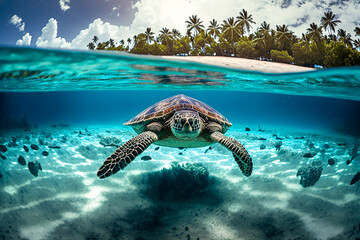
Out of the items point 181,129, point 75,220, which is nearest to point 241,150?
point 181,129

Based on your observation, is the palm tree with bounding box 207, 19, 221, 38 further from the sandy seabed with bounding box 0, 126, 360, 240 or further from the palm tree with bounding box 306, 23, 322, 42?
the sandy seabed with bounding box 0, 126, 360, 240

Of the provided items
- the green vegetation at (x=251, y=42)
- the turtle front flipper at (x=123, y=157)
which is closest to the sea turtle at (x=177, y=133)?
the turtle front flipper at (x=123, y=157)

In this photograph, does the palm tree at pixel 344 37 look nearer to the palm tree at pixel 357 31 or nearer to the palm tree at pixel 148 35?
the palm tree at pixel 357 31

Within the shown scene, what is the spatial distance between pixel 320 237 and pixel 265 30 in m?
65.2

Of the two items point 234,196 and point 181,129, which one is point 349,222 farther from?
point 181,129

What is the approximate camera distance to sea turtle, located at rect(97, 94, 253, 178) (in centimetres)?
467

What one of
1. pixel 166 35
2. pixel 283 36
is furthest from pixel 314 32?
pixel 166 35

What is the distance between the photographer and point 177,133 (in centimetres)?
574

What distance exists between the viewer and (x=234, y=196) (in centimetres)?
614

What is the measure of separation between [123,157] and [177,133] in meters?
1.75

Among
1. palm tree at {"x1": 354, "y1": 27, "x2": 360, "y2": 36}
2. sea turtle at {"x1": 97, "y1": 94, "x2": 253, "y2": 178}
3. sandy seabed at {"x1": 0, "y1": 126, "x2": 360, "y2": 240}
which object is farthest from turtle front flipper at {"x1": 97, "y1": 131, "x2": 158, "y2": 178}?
palm tree at {"x1": 354, "y1": 27, "x2": 360, "y2": 36}

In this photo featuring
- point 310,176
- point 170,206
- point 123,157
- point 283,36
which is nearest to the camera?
point 123,157

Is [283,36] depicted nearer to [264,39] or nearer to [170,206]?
[264,39]

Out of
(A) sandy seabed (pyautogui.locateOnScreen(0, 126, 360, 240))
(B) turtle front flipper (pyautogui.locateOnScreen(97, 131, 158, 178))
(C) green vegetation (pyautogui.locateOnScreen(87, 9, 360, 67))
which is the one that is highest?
(C) green vegetation (pyautogui.locateOnScreen(87, 9, 360, 67))
